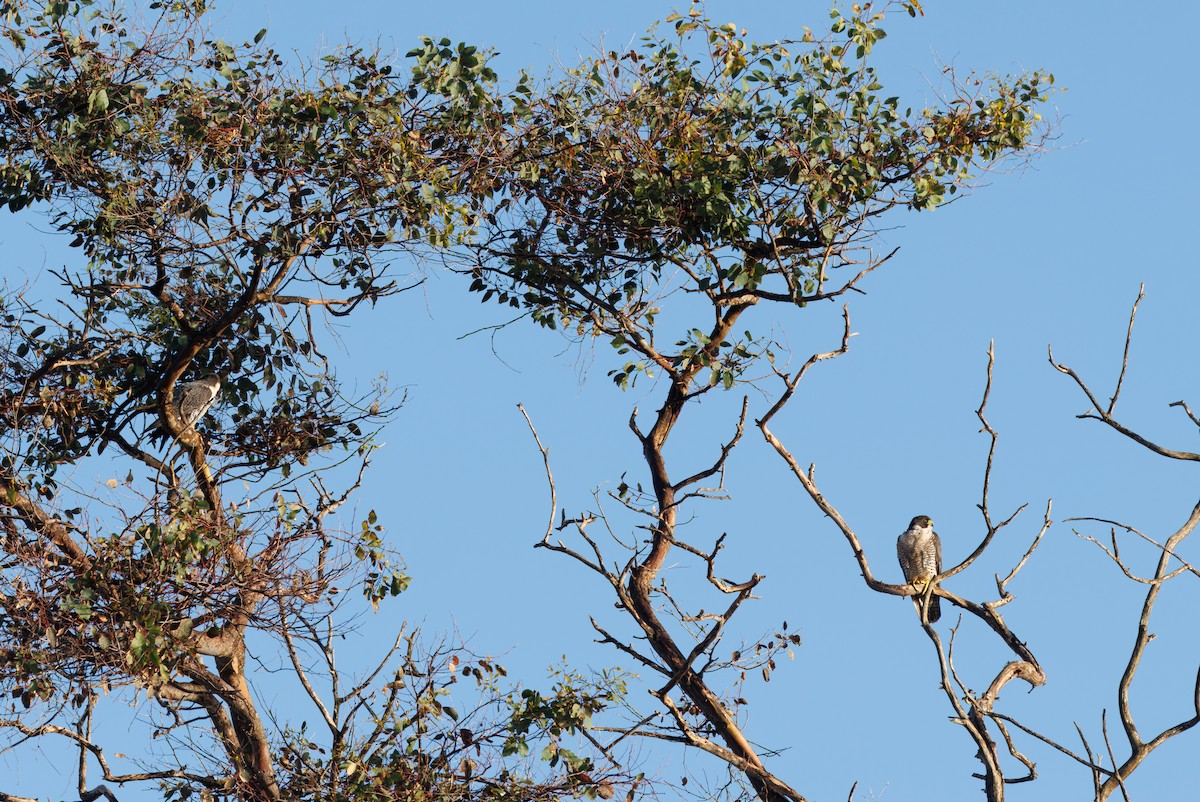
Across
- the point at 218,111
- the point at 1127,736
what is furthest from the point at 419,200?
the point at 1127,736

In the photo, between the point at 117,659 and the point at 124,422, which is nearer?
the point at 117,659

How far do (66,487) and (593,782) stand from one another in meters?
2.68

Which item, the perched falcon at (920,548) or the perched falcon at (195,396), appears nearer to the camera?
the perched falcon at (195,396)

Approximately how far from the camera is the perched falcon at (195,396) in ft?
26.0

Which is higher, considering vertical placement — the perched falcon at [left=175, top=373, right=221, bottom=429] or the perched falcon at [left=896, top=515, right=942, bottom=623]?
the perched falcon at [left=175, top=373, right=221, bottom=429]

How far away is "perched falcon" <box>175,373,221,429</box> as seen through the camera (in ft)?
26.0

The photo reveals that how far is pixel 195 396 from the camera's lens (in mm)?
8008

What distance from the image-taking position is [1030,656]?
261 inches

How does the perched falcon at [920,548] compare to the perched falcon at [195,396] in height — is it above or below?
below

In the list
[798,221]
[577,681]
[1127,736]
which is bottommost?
[1127,736]

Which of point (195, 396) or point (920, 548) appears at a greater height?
point (195, 396)

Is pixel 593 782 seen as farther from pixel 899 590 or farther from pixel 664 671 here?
pixel 899 590

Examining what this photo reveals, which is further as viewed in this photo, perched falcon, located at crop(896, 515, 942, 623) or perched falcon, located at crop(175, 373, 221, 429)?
perched falcon, located at crop(896, 515, 942, 623)

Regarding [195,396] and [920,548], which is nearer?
[195,396]
